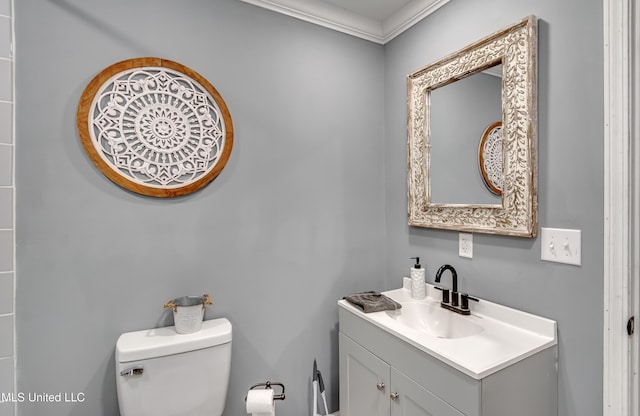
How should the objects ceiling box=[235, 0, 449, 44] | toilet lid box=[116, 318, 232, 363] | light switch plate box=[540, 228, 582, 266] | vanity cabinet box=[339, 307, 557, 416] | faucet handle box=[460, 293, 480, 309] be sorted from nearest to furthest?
vanity cabinet box=[339, 307, 557, 416], light switch plate box=[540, 228, 582, 266], toilet lid box=[116, 318, 232, 363], faucet handle box=[460, 293, 480, 309], ceiling box=[235, 0, 449, 44]

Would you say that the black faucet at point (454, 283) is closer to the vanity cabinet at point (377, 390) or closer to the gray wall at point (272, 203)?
the gray wall at point (272, 203)

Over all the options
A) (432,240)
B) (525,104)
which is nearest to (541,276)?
(432,240)

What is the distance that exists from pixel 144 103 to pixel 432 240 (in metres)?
1.58

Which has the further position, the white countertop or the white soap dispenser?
the white soap dispenser

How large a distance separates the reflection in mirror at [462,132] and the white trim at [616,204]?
374mm

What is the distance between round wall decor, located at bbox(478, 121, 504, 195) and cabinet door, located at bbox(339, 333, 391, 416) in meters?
0.93

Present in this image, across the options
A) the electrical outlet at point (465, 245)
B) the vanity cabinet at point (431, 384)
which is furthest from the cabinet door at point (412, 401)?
the electrical outlet at point (465, 245)

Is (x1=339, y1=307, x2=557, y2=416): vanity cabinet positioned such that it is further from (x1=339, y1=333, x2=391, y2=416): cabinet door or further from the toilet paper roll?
the toilet paper roll

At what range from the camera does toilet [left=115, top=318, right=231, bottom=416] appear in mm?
1244

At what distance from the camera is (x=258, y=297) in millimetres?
1684

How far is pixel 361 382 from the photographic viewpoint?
5.10 ft

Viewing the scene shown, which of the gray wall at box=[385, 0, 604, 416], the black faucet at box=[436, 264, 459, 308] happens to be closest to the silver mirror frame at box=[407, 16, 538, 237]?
the gray wall at box=[385, 0, 604, 416]

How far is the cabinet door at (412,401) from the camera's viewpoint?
3.69 ft

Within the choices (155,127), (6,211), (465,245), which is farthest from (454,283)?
(6,211)
